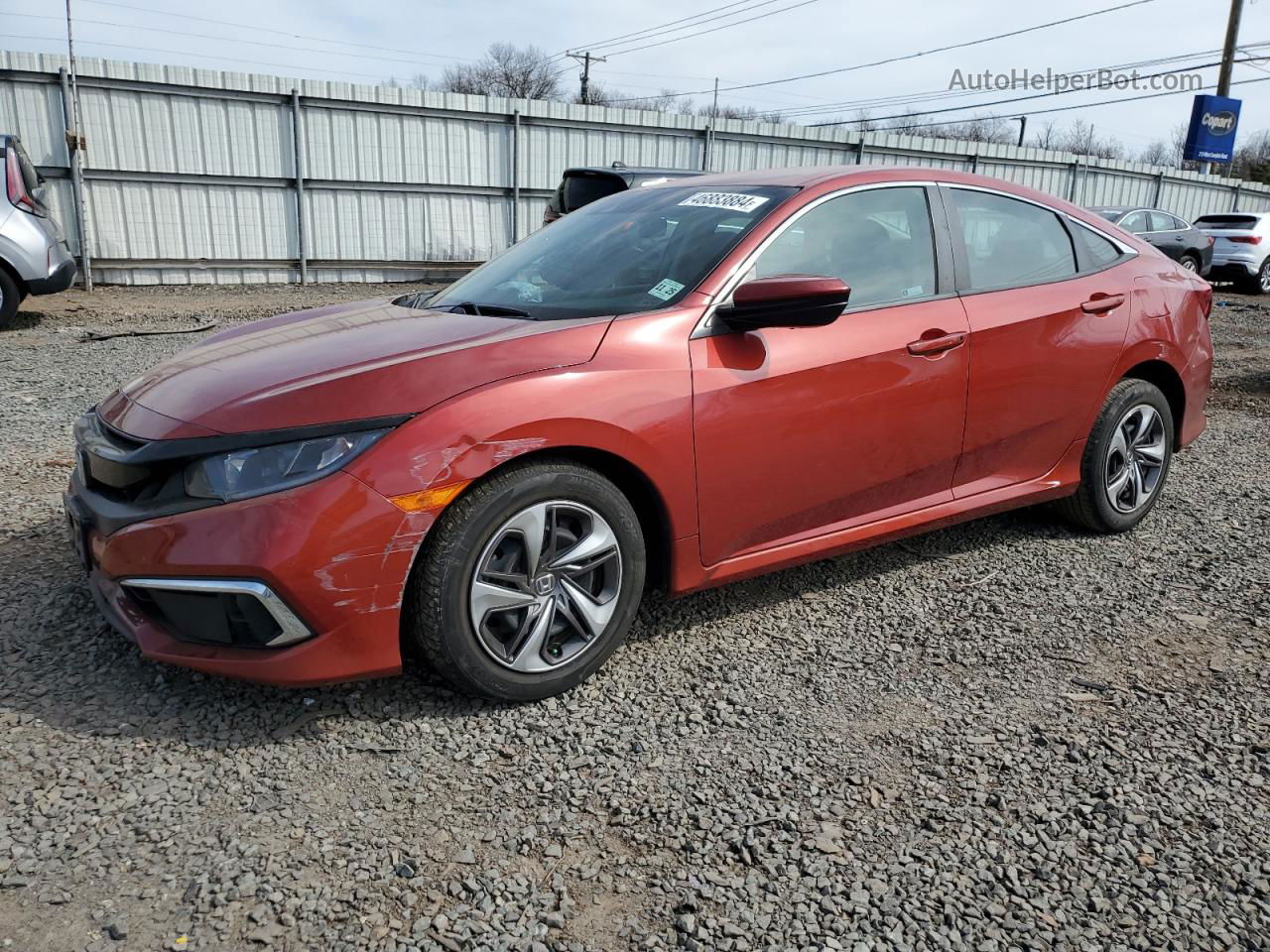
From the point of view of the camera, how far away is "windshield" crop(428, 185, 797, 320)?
128 inches

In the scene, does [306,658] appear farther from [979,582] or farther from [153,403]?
[979,582]

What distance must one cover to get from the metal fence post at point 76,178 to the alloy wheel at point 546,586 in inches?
Answer: 480

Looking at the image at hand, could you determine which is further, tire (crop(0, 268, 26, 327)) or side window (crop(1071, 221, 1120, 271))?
tire (crop(0, 268, 26, 327))

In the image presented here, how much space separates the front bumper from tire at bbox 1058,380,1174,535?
9.88 ft

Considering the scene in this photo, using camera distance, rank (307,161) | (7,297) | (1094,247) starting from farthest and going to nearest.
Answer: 1. (307,161)
2. (7,297)
3. (1094,247)

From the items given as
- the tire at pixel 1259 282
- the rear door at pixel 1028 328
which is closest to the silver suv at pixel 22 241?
the rear door at pixel 1028 328

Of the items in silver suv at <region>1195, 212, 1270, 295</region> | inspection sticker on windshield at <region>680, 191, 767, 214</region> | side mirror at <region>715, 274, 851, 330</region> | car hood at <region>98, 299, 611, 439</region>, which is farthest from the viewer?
silver suv at <region>1195, 212, 1270, 295</region>

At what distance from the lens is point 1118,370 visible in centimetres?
417

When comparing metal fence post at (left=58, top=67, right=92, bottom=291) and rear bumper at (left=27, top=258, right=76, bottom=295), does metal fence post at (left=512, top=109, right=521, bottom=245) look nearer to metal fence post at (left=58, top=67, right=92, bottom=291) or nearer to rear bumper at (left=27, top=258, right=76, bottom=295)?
metal fence post at (left=58, top=67, right=92, bottom=291)

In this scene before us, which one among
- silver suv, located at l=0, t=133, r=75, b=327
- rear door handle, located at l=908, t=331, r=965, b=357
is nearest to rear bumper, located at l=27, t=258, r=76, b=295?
silver suv, located at l=0, t=133, r=75, b=327

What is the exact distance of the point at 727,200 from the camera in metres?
3.58

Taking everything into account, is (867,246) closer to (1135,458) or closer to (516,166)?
(1135,458)

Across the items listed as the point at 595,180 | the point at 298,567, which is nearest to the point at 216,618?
the point at 298,567

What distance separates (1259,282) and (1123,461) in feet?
55.1
